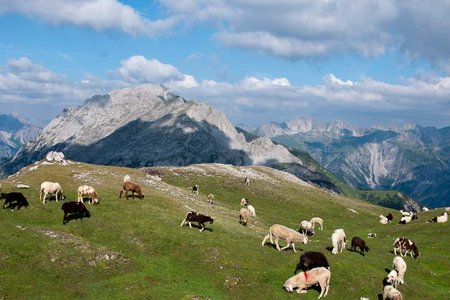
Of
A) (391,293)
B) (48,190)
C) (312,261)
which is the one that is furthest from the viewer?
(48,190)

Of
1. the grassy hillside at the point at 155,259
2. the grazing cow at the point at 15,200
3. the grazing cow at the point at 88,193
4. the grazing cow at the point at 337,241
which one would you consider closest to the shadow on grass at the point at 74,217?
the grassy hillside at the point at 155,259

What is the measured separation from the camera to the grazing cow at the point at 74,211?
47.4 meters

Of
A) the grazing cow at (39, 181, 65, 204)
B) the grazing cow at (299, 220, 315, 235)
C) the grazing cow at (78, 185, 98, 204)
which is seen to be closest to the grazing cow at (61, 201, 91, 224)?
the grazing cow at (78, 185, 98, 204)

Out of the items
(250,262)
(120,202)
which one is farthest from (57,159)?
(250,262)

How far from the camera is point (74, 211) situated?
47.8 meters

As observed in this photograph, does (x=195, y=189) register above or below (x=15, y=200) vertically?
below

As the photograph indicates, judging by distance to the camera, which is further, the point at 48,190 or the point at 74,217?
the point at 48,190

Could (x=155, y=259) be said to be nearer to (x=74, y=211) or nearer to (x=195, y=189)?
(x=74, y=211)

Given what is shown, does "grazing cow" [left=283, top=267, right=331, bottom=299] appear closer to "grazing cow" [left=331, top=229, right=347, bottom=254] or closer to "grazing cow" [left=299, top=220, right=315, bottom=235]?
"grazing cow" [left=331, top=229, right=347, bottom=254]

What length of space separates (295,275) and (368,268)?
386 inches

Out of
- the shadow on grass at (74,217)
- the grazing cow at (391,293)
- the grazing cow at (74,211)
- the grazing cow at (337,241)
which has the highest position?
the grazing cow at (74,211)

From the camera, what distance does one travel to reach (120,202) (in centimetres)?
5619

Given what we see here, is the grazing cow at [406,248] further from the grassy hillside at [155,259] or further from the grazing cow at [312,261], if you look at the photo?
the grazing cow at [312,261]

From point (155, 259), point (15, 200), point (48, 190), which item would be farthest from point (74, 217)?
point (155, 259)
